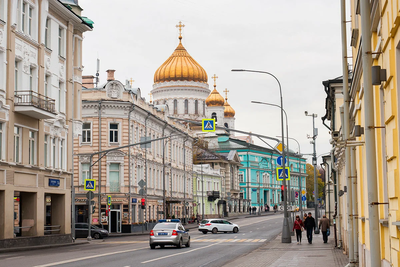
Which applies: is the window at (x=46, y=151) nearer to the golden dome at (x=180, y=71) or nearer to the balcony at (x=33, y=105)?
the balcony at (x=33, y=105)

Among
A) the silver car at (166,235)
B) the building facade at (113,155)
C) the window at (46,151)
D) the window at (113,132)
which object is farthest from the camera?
the window at (113,132)

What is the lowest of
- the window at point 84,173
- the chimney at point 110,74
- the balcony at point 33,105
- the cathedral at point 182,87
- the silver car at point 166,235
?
the silver car at point 166,235

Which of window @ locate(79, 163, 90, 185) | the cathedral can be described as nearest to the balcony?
window @ locate(79, 163, 90, 185)

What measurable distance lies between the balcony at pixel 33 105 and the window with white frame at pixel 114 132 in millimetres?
21926

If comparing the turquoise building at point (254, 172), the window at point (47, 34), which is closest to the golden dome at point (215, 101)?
the turquoise building at point (254, 172)

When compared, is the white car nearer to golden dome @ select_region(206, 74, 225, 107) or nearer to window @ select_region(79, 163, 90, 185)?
window @ select_region(79, 163, 90, 185)

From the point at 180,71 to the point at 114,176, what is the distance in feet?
208

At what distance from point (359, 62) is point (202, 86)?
10844cm

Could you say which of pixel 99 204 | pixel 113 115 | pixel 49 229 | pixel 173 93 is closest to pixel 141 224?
pixel 99 204

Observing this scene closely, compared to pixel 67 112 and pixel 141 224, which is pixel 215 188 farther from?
pixel 67 112

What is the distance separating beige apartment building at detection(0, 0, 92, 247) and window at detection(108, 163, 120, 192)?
50.8ft

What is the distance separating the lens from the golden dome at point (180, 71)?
118750 millimetres

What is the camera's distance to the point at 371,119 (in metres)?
7.72

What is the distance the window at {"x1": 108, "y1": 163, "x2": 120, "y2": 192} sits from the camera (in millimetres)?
56406
